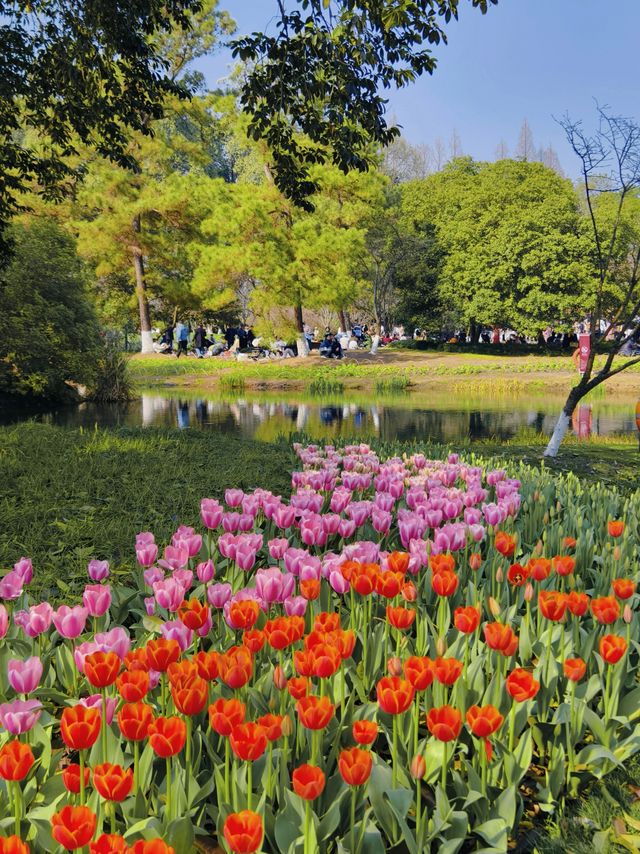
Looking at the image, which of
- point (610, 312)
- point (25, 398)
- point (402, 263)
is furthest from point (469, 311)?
point (25, 398)

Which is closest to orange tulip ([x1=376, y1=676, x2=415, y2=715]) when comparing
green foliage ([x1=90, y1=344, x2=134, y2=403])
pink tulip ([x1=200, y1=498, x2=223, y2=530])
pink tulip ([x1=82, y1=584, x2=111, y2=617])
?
pink tulip ([x1=82, y1=584, x2=111, y2=617])

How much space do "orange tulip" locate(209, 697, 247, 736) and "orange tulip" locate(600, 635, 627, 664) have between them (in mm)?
1117

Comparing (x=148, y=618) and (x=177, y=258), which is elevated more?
(x=177, y=258)

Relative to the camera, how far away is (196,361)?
3247 centimetres

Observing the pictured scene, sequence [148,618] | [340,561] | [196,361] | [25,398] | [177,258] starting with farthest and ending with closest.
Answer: [177,258] → [196,361] → [25,398] → [148,618] → [340,561]

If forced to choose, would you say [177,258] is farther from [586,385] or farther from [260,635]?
[260,635]

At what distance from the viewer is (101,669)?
1.88 meters

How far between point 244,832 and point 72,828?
31 cm

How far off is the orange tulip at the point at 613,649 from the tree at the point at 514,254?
3710 centimetres

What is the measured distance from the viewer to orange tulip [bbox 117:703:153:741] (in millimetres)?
1681

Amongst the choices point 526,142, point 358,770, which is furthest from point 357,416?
point 526,142

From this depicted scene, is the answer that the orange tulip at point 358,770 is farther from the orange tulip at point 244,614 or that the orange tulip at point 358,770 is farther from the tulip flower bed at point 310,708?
the orange tulip at point 244,614

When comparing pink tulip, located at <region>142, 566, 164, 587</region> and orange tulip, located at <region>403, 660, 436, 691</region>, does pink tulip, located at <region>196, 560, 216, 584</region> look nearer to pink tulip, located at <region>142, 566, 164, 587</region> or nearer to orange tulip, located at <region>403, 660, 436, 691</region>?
pink tulip, located at <region>142, 566, 164, 587</region>

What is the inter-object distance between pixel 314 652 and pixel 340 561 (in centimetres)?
101
